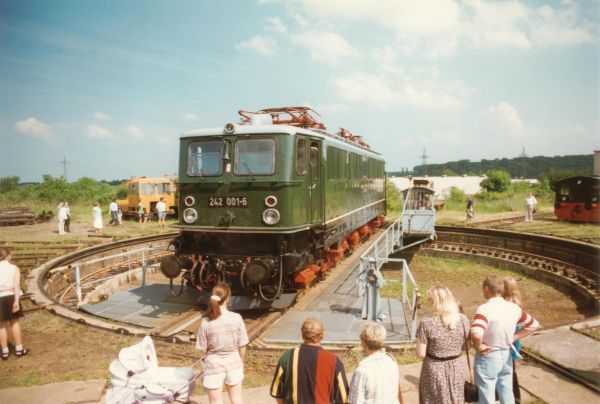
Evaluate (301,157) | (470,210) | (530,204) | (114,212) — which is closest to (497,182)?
(470,210)

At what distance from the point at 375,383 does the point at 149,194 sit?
2471cm

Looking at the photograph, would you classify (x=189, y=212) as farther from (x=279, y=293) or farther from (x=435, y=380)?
(x=435, y=380)

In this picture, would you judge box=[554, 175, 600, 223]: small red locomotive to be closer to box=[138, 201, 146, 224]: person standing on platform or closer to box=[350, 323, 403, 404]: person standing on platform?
box=[350, 323, 403, 404]: person standing on platform

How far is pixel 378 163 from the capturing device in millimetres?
18875

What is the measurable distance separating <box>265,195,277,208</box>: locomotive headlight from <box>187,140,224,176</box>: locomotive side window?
1.14 m

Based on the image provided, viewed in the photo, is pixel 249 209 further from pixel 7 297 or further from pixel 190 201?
pixel 7 297

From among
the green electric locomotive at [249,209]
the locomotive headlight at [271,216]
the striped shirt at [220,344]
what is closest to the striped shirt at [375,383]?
the striped shirt at [220,344]

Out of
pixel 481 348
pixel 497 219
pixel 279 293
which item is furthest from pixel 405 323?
pixel 497 219

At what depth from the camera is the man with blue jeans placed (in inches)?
150

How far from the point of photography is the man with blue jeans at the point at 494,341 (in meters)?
3.80

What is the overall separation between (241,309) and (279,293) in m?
0.88

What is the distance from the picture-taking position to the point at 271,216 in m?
7.86

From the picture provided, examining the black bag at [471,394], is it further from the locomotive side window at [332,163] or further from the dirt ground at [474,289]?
the dirt ground at [474,289]

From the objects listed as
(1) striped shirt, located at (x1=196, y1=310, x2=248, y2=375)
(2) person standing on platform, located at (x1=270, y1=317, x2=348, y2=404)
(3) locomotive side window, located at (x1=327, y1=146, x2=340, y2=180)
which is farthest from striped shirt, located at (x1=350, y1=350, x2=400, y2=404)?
(3) locomotive side window, located at (x1=327, y1=146, x2=340, y2=180)
